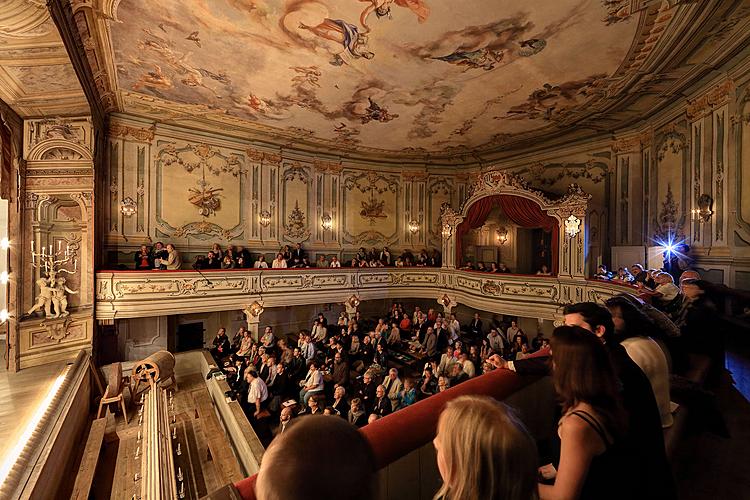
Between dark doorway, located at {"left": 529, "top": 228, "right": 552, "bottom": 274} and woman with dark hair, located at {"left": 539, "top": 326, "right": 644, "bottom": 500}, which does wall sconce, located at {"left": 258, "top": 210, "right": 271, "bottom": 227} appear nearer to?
dark doorway, located at {"left": 529, "top": 228, "right": 552, "bottom": 274}

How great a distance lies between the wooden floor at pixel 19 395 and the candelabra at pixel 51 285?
4.04ft

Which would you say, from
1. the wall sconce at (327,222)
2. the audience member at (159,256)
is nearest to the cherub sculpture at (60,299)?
the audience member at (159,256)

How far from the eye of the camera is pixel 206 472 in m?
5.23

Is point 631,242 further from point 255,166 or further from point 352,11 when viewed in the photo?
point 255,166

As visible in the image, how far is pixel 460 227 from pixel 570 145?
472 centimetres

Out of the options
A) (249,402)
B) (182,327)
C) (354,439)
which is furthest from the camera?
(182,327)

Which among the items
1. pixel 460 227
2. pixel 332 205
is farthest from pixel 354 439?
pixel 332 205

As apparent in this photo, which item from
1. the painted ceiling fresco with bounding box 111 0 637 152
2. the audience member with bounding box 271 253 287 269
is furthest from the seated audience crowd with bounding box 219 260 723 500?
the audience member with bounding box 271 253 287 269

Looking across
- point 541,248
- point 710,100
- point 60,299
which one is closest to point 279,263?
point 60,299

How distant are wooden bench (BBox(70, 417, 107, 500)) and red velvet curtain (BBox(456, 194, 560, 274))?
10550mm

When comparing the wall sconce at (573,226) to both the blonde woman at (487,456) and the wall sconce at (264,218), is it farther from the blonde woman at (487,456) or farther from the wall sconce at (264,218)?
the wall sconce at (264,218)

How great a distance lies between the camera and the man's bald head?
28.0 inches

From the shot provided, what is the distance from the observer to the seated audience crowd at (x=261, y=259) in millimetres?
9117

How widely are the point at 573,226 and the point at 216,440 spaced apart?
33.2ft
